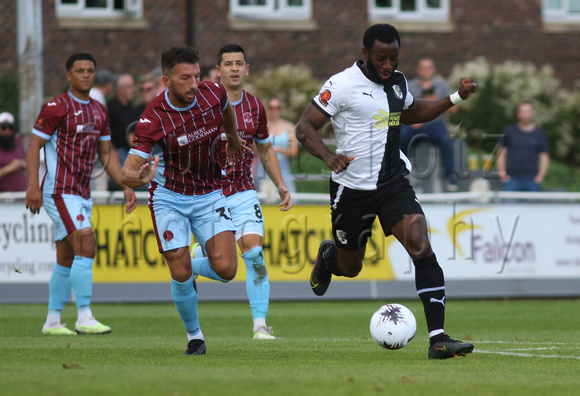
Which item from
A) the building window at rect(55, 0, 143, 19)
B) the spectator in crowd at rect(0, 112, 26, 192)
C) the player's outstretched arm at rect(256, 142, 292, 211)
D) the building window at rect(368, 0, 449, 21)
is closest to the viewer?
the player's outstretched arm at rect(256, 142, 292, 211)

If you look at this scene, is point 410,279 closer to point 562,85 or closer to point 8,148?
point 8,148

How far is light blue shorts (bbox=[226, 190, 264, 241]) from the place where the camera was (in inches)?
375

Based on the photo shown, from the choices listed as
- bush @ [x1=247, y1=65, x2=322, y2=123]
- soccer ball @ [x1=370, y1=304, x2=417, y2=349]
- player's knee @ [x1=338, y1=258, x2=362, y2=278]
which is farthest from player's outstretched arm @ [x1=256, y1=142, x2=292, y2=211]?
bush @ [x1=247, y1=65, x2=322, y2=123]

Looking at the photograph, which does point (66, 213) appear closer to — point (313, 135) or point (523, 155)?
point (313, 135)

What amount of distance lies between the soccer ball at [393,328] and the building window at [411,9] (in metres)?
19.0

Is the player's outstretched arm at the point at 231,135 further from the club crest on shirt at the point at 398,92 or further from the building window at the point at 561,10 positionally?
the building window at the point at 561,10

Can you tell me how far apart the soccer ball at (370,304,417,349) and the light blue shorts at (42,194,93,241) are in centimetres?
362

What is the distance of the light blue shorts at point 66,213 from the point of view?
9703 millimetres

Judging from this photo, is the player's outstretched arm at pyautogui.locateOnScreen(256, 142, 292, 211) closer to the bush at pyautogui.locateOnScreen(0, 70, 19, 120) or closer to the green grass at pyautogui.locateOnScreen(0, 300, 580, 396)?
the green grass at pyautogui.locateOnScreen(0, 300, 580, 396)

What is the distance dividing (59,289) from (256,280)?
2.11 meters

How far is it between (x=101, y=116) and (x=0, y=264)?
4552 millimetres

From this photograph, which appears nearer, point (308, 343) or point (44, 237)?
point (308, 343)

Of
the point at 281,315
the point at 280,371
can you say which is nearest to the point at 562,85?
the point at 281,315

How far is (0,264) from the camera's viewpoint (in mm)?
13641
